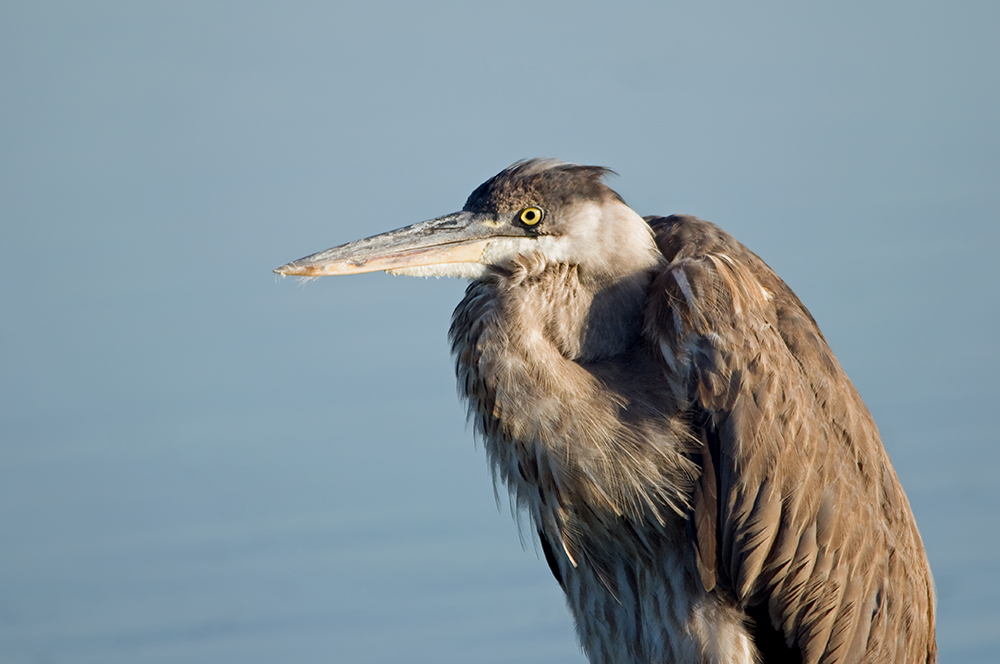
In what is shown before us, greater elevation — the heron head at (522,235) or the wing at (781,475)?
the heron head at (522,235)

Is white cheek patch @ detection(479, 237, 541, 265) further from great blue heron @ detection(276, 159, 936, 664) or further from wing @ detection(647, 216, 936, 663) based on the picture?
wing @ detection(647, 216, 936, 663)

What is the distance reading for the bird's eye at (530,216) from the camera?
3121mm

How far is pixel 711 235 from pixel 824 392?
580 millimetres

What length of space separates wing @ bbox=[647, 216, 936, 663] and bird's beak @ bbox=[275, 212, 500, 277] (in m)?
0.54

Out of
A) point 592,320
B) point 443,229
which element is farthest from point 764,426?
point 443,229

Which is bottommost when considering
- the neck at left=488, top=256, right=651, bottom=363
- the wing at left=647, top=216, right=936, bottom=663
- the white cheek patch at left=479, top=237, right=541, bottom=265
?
the wing at left=647, top=216, right=936, bottom=663

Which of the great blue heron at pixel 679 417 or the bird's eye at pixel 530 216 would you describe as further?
the bird's eye at pixel 530 216

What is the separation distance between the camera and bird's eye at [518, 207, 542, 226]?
312 centimetres

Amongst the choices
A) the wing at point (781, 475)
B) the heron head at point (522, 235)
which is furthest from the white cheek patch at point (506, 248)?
the wing at point (781, 475)

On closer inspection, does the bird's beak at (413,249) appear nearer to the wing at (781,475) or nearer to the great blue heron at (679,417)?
the great blue heron at (679,417)

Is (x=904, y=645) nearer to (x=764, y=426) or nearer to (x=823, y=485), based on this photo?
(x=823, y=485)

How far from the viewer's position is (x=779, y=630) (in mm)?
3105

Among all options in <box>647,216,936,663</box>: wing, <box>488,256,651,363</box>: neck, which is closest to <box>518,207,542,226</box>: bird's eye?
<box>488,256,651,363</box>: neck

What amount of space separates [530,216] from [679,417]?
27.7 inches
